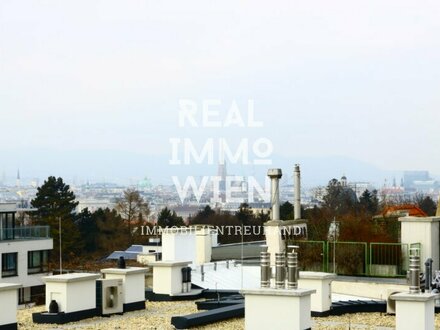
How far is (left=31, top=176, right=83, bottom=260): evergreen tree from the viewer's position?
6888 cm

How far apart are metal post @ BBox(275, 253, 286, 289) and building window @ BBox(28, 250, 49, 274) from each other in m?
33.2

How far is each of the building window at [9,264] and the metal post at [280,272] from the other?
31.4 metres

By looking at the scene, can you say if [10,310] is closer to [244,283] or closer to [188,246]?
[244,283]

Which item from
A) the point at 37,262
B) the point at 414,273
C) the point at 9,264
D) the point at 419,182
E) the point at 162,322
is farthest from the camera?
the point at 419,182

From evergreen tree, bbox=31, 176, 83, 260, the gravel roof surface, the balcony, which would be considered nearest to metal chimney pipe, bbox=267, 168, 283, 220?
the gravel roof surface

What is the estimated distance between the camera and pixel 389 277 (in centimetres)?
2556

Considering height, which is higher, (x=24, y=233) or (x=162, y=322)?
(x=24, y=233)

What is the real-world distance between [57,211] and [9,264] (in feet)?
99.2

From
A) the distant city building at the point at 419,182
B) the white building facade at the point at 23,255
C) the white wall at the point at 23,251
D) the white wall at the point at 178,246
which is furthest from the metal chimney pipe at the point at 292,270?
the distant city building at the point at 419,182

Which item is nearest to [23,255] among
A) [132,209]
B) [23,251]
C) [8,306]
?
[23,251]

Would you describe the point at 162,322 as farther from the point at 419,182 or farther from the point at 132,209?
the point at 419,182

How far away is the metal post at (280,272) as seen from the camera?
13.9 metres

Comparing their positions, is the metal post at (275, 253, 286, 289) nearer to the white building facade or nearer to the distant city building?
the white building facade

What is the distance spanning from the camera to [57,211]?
74.1m
